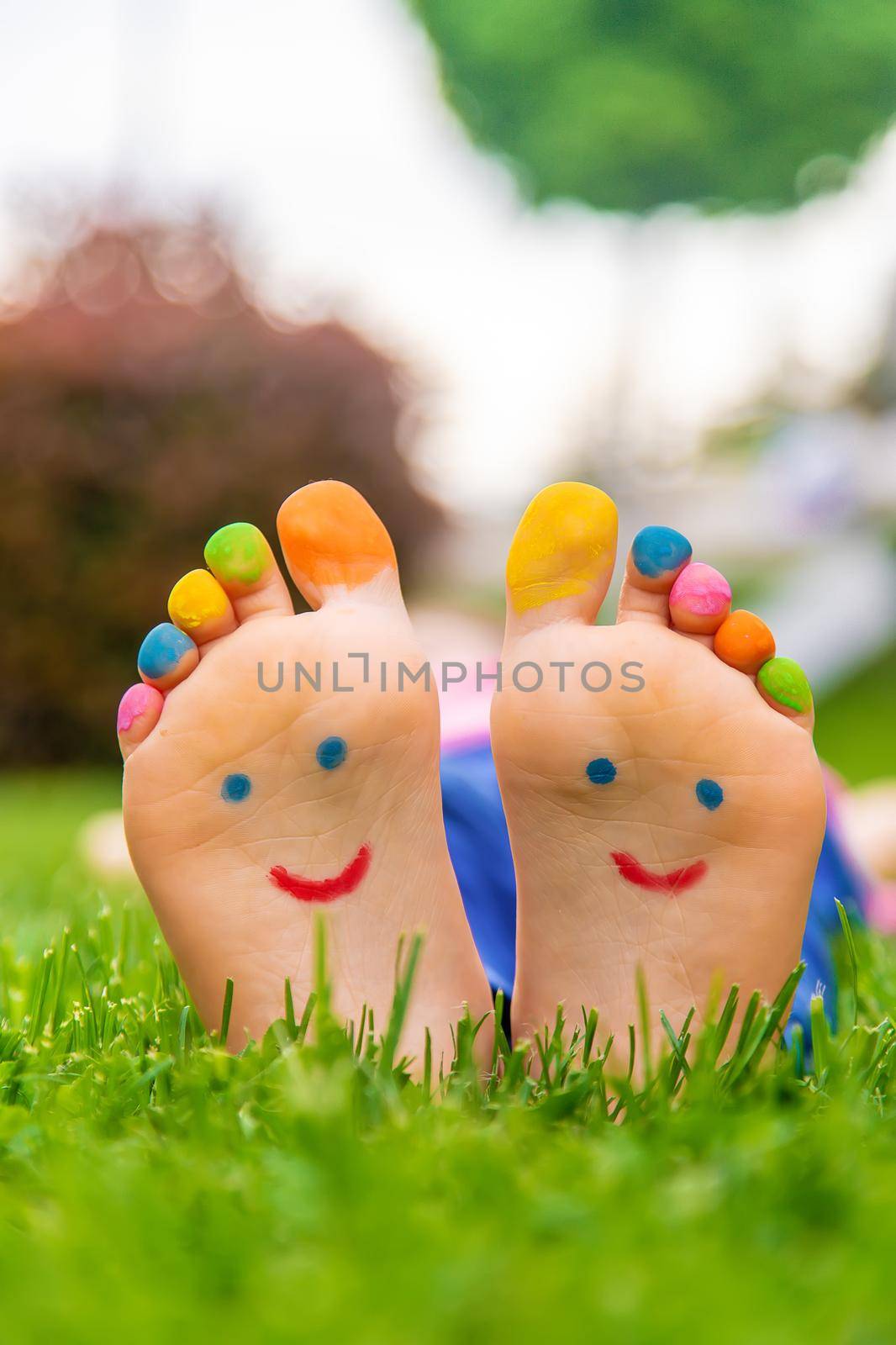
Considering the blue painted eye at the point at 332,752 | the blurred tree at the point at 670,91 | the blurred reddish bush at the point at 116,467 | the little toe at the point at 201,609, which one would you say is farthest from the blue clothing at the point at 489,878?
the blurred tree at the point at 670,91

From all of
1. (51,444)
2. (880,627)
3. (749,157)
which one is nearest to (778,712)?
(51,444)

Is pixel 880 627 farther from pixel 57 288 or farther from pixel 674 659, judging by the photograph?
pixel 674 659

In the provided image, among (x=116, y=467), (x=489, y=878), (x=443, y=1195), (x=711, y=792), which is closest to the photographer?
(x=443, y=1195)

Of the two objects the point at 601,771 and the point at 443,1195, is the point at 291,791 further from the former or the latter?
the point at 443,1195

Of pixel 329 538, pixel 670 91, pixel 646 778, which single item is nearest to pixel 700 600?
pixel 646 778

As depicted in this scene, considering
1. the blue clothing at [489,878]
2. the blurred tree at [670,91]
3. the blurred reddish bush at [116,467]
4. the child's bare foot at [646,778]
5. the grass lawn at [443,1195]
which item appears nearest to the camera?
the grass lawn at [443,1195]

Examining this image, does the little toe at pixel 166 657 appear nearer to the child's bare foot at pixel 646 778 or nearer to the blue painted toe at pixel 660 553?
the child's bare foot at pixel 646 778
